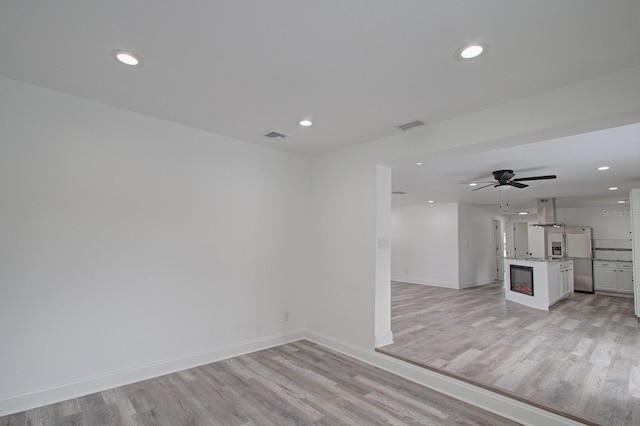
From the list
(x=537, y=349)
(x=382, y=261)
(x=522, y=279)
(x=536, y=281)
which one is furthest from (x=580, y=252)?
(x=382, y=261)

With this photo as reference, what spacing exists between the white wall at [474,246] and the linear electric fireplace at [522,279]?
1663 mm

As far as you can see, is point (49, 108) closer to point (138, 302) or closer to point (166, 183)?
point (166, 183)

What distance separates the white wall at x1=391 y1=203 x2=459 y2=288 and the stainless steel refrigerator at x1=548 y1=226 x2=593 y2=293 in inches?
140

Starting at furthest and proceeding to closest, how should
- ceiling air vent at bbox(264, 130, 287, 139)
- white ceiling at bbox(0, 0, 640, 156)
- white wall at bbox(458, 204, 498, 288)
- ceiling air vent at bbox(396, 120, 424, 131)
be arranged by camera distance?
white wall at bbox(458, 204, 498, 288), ceiling air vent at bbox(264, 130, 287, 139), ceiling air vent at bbox(396, 120, 424, 131), white ceiling at bbox(0, 0, 640, 156)

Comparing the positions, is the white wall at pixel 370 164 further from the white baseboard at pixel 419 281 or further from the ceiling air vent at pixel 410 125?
the white baseboard at pixel 419 281

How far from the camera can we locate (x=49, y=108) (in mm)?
2773

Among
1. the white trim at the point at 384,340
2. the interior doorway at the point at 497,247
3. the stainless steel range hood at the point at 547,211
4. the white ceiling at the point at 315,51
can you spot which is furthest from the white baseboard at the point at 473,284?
the white ceiling at the point at 315,51

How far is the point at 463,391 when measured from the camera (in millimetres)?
2928

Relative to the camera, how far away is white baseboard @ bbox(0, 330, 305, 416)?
2.55 m

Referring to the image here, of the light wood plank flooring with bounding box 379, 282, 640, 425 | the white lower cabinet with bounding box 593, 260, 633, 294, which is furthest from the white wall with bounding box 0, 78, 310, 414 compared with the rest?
the white lower cabinet with bounding box 593, 260, 633, 294

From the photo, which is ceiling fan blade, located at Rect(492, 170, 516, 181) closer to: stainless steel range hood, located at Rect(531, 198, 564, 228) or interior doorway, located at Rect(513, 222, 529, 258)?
stainless steel range hood, located at Rect(531, 198, 564, 228)

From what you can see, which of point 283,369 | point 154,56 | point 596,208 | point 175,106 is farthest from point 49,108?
point 596,208

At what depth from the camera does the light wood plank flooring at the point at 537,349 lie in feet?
9.12

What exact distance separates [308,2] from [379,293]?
3.15 m
